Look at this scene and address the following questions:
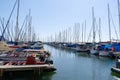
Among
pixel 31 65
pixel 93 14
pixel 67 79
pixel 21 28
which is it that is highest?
pixel 93 14

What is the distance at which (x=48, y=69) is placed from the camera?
23656 mm

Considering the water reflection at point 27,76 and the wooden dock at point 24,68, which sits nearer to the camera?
the wooden dock at point 24,68

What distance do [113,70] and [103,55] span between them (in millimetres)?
25728

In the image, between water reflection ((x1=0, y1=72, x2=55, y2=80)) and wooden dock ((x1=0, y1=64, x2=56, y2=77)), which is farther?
water reflection ((x1=0, y1=72, x2=55, y2=80))

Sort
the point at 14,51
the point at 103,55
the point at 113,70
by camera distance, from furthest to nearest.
→ the point at 103,55
the point at 14,51
the point at 113,70

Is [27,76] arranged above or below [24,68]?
below

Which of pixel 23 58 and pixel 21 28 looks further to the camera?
pixel 21 28

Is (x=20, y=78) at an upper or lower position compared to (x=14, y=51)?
lower

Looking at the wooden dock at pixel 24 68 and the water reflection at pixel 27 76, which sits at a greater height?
the wooden dock at pixel 24 68

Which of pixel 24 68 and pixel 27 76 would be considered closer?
pixel 24 68

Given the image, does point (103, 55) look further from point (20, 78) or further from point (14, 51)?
point (20, 78)

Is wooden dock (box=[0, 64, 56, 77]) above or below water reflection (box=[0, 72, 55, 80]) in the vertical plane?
above

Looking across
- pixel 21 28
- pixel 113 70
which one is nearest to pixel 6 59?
pixel 113 70

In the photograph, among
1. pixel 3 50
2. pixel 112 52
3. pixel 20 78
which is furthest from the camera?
pixel 112 52
